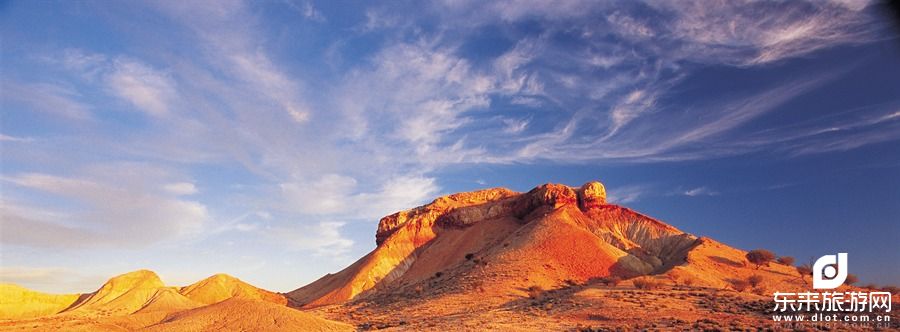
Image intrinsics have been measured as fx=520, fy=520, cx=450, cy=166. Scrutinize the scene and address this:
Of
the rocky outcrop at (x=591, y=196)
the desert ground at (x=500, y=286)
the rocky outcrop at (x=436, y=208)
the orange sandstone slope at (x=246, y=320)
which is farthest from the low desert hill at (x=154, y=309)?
the rocky outcrop at (x=591, y=196)

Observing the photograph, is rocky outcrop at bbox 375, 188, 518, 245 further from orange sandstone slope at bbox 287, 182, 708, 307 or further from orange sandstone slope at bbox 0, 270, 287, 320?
orange sandstone slope at bbox 0, 270, 287, 320

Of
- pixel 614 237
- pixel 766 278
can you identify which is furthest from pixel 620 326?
pixel 614 237

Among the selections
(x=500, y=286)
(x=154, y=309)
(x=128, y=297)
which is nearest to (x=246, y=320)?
(x=500, y=286)

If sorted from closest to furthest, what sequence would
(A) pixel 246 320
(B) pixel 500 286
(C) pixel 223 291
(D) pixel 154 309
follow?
1. (A) pixel 246 320
2. (B) pixel 500 286
3. (D) pixel 154 309
4. (C) pixel 223 291

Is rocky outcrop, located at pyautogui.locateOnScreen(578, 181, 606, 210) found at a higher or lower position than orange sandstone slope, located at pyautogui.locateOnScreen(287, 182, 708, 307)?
higher

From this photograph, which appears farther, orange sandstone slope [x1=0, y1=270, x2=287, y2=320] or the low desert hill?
orange sandstone slope [x1=0, y1=270, x2=287, y2=320]

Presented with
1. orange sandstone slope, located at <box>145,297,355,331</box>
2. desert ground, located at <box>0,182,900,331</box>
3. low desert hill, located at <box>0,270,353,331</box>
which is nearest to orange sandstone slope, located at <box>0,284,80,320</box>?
low desert hill, located at <box>0,270,353,331</box>

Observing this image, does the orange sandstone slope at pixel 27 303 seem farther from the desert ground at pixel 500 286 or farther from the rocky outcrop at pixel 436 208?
the rocky outcrop at pixel 436 208

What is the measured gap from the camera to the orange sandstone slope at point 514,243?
51.9m

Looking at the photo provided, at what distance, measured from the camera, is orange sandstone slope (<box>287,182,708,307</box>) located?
170 ft

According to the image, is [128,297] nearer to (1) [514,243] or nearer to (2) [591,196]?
(1) [514,243]

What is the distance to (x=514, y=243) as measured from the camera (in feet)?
191

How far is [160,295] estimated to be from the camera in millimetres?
64625

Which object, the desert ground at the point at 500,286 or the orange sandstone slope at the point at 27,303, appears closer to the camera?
the desert ground at the point at 500,286
